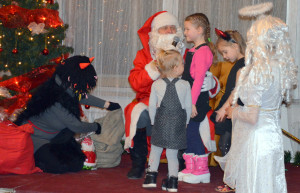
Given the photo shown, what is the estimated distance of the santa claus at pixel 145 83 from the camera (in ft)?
13.7

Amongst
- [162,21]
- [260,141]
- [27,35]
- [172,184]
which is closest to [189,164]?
[172,184]

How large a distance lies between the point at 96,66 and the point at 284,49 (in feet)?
11.2

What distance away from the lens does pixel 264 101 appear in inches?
117

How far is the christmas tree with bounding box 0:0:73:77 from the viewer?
516 cm

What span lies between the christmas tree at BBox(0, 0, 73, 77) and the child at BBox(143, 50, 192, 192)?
198 centimetres

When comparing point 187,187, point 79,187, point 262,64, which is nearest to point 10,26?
point 79,187

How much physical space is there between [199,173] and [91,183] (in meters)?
0.99

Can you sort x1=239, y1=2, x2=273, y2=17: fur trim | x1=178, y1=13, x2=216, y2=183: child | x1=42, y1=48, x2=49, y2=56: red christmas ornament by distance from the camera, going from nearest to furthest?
x1=239, y1=2, x2=273, y2=17: fur trim, x1=178, y1=13, x2=216, y2=183: child, x1=42, y1=48, x2=49, y2=56: red christmas ornament

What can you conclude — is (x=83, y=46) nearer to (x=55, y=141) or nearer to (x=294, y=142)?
(x=55, y=141)

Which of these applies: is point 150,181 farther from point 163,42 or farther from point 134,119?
point 163,42

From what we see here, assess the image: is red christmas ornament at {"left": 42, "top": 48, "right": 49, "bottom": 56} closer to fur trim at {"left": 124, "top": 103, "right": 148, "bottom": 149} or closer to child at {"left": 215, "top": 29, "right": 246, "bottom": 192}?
fur trim at {"left": 124, "top": 103, "right": 148, "bottom": 149}

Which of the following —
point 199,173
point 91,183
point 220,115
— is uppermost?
point 220,115

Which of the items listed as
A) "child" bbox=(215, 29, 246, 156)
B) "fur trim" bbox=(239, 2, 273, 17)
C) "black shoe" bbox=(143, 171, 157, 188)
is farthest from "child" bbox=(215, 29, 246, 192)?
"black shoe" bbox=(143, 171, 157, 188)

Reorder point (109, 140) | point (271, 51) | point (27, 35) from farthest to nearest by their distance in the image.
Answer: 1. point (27, 35)
2. point (109, 140)
3. point (271, 51)
